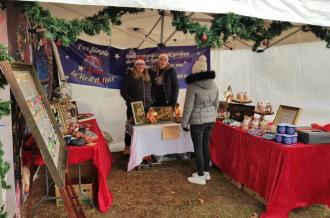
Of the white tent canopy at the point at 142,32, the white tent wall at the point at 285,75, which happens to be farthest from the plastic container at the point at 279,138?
the white tent wall at the point at 285,75

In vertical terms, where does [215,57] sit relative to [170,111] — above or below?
above

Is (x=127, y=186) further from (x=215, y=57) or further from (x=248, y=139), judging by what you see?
(x=215, y=57)

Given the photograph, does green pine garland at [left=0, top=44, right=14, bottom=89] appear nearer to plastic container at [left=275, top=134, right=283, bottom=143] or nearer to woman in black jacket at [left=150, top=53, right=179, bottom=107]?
plastic container at [left=275, top=134, right=283, bottom=143]

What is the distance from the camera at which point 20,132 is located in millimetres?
2377

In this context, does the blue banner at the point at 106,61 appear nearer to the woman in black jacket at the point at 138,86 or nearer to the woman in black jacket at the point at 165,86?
the woman in black jacket at the point at 165,86

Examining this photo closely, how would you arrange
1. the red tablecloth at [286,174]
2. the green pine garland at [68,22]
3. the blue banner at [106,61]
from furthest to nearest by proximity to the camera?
the blue banner at [106,61], the red tablecloth at [286,174], the green pine garland at [68,22]

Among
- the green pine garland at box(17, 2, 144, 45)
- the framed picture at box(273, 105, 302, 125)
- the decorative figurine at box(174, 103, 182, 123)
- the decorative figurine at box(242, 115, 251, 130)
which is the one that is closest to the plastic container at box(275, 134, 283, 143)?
the framed picture at box(273, 105, 302, 125)

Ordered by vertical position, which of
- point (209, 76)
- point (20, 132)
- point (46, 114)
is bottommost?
point (20, 132)

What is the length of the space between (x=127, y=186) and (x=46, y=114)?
5.88ft

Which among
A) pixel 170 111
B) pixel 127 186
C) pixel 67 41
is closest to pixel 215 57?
pixel 170 111

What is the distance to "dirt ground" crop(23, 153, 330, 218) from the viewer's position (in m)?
2.96

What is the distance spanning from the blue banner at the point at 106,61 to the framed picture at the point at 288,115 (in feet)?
5.01

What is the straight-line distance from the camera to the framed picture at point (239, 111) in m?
3.85

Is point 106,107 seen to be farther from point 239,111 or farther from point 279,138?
A: point 279,138
